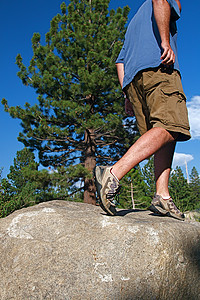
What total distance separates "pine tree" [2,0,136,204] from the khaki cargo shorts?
18.3ft

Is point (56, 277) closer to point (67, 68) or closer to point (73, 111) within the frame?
point (73, 111)

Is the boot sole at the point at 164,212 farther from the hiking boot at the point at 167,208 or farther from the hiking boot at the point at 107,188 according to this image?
the hiking boot at the point at 107,188

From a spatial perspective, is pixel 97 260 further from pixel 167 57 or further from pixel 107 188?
pixel 167 57

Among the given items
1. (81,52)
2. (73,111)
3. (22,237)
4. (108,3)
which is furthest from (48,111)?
(22,237)

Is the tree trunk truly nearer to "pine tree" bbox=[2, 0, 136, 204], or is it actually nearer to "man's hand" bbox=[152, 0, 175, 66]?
"pine tree" bbox=[2, 0, 136, 204]

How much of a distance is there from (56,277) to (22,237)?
0.36 m

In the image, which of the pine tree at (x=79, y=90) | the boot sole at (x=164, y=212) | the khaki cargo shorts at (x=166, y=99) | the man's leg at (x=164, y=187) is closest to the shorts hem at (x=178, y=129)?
the khaki cargo shorts at (x=166, y=99)

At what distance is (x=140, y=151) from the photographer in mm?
1591

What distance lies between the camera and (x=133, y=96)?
202cm

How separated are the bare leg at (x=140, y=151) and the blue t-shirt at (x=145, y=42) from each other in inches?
20.9

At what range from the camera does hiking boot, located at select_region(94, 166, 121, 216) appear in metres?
1.53

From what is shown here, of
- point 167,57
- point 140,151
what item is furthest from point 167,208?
point 167,57

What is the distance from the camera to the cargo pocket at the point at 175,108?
5.42 ft

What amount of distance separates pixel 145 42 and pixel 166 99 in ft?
1.82
